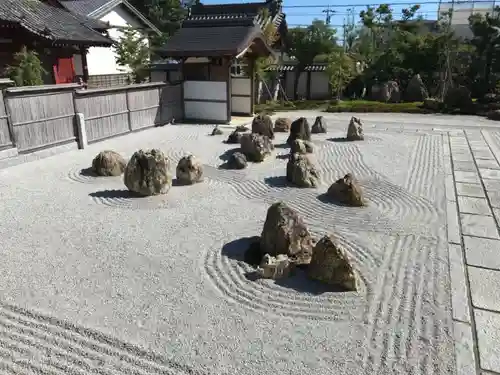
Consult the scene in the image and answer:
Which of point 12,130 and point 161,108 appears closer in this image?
point 12,130

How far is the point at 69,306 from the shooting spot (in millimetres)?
4969

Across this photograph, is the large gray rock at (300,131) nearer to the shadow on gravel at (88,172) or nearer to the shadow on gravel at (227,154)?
the shadow on gravel at (227,154)

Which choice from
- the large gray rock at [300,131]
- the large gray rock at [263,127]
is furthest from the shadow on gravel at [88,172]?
the large gray rock at [300,131]

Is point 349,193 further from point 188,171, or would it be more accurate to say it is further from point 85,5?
point 85,5

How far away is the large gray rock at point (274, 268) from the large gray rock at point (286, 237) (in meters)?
0.29

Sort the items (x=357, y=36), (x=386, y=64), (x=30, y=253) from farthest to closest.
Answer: (x=357, y=36), (x=386, y=64), (x=30, y=253)

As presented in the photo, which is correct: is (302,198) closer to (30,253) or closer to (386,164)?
(386,164)

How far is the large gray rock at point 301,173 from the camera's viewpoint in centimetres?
979

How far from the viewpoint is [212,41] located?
738 inches

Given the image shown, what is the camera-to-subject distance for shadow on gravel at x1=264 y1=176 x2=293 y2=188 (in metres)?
9.93

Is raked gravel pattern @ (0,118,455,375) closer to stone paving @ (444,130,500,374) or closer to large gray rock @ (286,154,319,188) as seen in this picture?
stone paving @ (444,130,500,374)

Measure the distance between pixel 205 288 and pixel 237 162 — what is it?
639 centimetres

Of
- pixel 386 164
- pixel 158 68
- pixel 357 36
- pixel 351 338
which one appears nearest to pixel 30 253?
pixel 351 338

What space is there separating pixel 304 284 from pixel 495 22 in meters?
27.4
